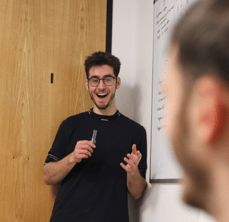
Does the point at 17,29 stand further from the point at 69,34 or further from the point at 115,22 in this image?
the point at 115,22

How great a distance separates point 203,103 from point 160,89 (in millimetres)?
412

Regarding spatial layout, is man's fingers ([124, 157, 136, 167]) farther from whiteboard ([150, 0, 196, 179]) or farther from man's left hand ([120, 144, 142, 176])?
whiteboard ([150, 0, 196, 179])

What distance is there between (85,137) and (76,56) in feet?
1.94

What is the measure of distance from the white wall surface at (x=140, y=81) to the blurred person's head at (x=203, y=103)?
15 cm

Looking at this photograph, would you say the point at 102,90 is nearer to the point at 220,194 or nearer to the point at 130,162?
the point at 130,162

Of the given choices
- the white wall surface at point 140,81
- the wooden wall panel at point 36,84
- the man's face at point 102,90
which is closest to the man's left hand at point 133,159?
the white wall surface at point 140,81

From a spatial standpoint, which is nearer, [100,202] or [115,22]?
[100,202]

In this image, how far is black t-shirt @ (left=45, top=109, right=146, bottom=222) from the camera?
1260 millimetres

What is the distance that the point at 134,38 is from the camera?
179 centimetres

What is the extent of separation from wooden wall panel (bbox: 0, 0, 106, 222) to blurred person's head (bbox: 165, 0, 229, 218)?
2.75 ft

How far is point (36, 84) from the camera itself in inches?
63.6

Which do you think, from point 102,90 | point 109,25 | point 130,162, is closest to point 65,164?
point 130,162

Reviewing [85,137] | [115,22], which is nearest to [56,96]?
[85,137]

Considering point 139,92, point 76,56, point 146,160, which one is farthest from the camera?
point 76,56
